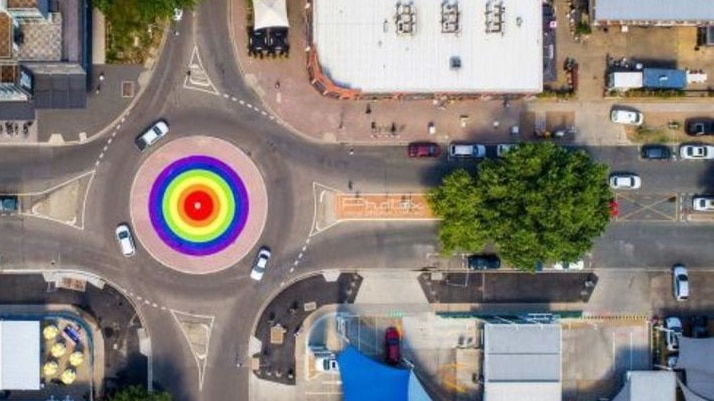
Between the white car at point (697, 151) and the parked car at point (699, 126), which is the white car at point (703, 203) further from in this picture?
the parked car at point (699, 126)

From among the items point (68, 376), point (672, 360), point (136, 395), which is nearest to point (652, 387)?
point (672, 360)

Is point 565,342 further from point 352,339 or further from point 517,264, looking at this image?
point 352,339

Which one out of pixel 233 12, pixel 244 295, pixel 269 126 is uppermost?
pixel 233 12

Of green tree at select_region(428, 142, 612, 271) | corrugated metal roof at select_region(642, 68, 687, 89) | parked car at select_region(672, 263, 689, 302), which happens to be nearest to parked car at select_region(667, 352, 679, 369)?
parked car at select_region(672, 263, 689, 302)

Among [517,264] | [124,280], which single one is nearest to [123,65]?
[124,280]

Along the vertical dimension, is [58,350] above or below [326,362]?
above

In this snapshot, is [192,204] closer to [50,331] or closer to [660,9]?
[50,331]
